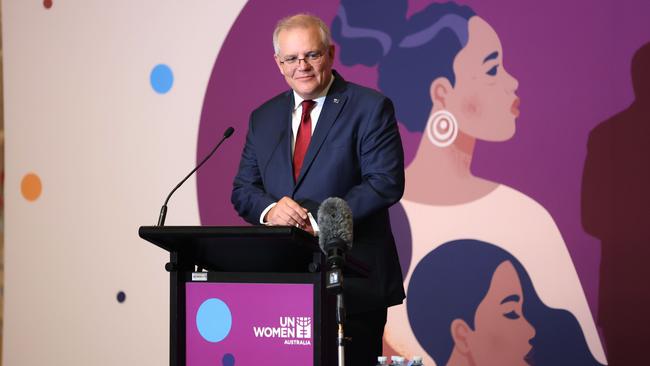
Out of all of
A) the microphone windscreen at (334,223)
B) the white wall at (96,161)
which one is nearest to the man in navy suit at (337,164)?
the microphone windscreen at (334,223)

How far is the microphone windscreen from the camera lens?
76.5 inches

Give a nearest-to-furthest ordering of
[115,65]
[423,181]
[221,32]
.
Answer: [423,181] < [221,32] < [115,65]

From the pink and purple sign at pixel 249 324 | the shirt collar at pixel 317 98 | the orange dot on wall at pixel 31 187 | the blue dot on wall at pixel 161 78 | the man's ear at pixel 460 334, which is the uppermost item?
the blue dot on wall at pixel 161 78

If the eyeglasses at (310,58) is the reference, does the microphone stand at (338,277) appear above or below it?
below

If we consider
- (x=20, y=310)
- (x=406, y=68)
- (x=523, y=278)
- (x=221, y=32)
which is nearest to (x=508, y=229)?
(x=523, y=278)

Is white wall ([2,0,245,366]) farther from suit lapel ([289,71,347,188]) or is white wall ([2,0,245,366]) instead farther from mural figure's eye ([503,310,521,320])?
suit lapel ([289,71,347,188])

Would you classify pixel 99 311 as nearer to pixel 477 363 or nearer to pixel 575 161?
pixel 477 363

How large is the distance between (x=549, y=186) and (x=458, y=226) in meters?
Answer: 0.47

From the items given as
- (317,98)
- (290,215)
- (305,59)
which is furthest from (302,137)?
(290,215)

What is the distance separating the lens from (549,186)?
12.5 feet

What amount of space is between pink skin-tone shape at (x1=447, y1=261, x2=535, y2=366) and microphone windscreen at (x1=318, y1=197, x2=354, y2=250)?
2.10m

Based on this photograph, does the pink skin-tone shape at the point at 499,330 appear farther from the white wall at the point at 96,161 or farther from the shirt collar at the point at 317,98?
the white wall at the point at 96,161

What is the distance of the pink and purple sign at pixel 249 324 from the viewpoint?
2.12 meters

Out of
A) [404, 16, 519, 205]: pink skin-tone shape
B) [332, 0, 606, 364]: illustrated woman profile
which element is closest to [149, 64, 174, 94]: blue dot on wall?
[332, 0, 606, 364]: illustrated woman profile
